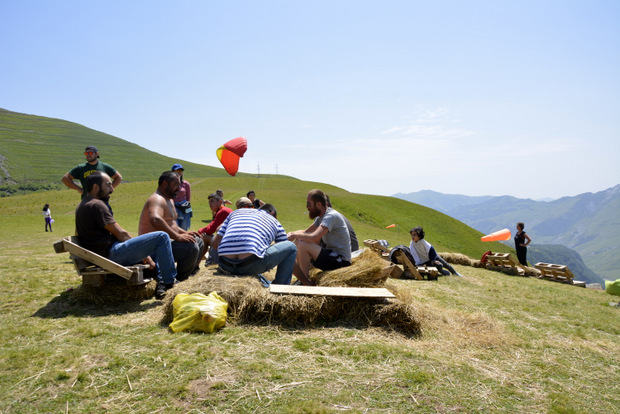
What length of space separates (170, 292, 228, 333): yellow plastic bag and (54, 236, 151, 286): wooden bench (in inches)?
40.9

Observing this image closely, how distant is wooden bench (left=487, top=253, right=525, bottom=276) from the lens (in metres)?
14.1

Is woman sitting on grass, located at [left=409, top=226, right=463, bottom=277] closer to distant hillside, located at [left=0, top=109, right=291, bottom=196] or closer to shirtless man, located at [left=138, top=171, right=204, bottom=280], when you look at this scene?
shirtless man, located at [left=138, top=171, right=204, bottom=280]

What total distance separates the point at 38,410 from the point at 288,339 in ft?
7.94

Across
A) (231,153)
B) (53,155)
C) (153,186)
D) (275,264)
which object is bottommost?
(275,264)

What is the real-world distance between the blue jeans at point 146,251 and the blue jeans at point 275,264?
87 centimetres

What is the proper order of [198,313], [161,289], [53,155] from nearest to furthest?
[198,313] → [161,289] → [53,155]

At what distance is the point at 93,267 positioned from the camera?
5.38m

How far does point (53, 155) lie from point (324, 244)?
14074cm

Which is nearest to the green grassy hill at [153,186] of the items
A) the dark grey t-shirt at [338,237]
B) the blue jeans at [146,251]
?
the dark grey t-shirt at [338,237]

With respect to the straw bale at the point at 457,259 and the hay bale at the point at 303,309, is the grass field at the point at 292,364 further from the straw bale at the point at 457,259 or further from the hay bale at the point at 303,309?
the straw bale at the point at 457,259

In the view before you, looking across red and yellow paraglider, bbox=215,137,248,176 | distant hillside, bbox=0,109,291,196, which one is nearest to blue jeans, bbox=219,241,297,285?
red and yellow paraglider, bbox=215,137,248,176

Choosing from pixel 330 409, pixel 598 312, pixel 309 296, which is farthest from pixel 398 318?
pixel 598 312

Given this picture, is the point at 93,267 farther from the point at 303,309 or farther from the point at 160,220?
the point at 303,309

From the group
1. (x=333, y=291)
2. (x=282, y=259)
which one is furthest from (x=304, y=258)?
(x=333, y=291)
